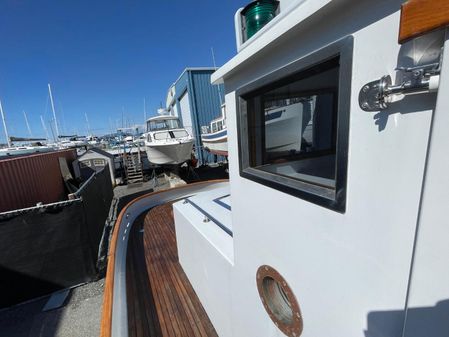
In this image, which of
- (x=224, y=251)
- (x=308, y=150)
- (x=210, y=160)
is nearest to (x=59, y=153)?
(x=210, y=160)

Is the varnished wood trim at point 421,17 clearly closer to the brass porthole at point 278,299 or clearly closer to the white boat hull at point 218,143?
the brass porthole at point 278,299

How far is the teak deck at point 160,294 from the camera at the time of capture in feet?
7.34

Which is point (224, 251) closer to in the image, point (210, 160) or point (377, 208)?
point (377, 208)

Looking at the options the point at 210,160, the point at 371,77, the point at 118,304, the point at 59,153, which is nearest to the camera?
the point at 371,77

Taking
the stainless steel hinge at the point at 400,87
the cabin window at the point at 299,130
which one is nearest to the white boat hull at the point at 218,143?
the cabin window at the point at 299,130

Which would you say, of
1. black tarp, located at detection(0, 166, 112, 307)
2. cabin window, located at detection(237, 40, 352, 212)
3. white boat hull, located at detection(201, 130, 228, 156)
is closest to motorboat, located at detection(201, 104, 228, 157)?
white boat hull, located at detection(201, 130, 228, 156)

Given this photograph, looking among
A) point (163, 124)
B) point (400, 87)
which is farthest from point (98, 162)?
point (400, 87)

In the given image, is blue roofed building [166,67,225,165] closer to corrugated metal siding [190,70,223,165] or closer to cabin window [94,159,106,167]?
corrugated metal siding [190,70,223,165]

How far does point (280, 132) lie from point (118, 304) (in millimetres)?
2497

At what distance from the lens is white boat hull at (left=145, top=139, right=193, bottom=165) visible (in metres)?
11.6

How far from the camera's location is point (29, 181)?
7.32 meters

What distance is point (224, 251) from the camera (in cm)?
177

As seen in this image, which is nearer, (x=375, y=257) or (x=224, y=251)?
(x=375, y=257)

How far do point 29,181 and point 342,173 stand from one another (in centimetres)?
955
